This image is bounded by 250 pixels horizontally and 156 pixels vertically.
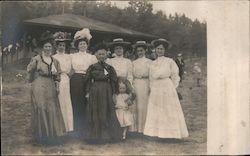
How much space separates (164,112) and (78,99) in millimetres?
893

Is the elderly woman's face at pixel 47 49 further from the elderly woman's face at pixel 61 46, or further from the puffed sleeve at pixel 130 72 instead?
the puffed sleeve at pixel 130 72

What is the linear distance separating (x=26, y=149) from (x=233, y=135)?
218cm

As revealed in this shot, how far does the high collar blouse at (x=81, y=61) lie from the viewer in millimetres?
4012

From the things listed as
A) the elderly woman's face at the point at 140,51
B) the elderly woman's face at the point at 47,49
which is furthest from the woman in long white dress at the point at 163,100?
the elderly woman's face at the point at 47,49

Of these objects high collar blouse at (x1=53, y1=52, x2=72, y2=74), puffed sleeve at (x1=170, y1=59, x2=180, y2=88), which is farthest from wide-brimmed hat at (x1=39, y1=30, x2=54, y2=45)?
puffed sleeve at (x1=170, y1=59, x2=180, y2=88)

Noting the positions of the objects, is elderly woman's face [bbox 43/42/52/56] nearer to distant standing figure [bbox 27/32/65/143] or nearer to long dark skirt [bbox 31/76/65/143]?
distant standing figure [bbox 27/32/65/143]

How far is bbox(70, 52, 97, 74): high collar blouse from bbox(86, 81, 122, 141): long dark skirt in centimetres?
19

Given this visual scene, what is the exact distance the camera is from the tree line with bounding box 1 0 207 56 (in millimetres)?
3889

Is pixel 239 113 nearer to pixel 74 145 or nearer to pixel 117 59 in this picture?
pixel 117 59

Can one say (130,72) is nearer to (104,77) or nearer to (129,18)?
(104,77)

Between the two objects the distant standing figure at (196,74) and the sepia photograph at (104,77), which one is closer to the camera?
the sepia photograph at (104,77)

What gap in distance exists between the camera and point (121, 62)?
412 centimetres

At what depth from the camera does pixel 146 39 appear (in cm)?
416

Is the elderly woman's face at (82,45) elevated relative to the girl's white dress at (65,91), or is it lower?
elevated
